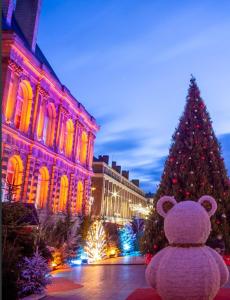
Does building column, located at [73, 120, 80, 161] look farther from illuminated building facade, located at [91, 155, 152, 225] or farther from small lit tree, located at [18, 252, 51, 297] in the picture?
small lit tree, located at [18, 252, 51, 297]

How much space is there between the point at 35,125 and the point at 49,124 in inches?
163

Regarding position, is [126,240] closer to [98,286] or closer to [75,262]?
[75,262]

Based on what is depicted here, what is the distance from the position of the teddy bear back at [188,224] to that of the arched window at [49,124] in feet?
82.2

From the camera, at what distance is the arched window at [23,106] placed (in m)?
25.8

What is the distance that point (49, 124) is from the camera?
31.0 m

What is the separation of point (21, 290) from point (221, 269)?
473cm

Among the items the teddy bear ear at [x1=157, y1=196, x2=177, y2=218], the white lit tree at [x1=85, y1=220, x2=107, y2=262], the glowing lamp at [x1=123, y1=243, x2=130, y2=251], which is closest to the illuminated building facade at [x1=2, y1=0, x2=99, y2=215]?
the white lit tree at [x1=85, y1=220, x2=107, y2=262]

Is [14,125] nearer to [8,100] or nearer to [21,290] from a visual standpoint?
[8,100]

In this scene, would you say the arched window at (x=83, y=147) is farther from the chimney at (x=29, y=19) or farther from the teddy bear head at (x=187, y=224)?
the teddy bear head at (x=187, y=224)

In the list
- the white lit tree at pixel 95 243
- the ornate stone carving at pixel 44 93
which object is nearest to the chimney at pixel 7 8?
the ornate stone carving at pixel 44 93

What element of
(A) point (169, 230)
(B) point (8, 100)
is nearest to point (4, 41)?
(B) point (8, 100)

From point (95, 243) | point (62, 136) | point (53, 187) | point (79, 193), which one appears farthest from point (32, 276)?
point (79, 193)

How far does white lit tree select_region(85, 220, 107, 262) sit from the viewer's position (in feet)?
63.8

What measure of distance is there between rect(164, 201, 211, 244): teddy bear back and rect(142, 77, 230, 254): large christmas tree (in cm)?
613
